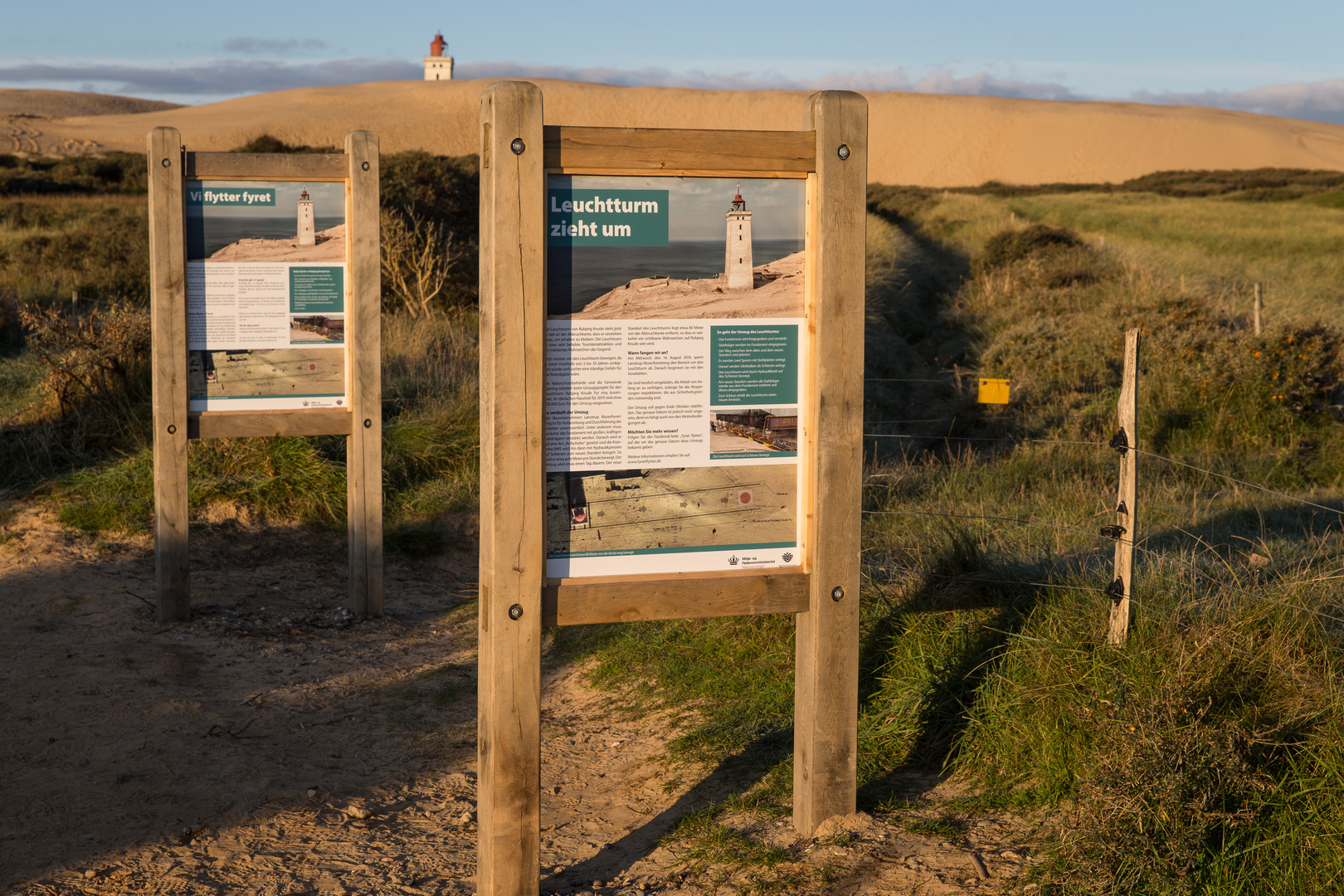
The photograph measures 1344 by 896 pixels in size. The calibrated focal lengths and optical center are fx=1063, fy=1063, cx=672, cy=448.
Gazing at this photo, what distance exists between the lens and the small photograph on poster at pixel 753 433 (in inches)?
127

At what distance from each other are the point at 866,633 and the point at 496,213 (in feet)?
8.72

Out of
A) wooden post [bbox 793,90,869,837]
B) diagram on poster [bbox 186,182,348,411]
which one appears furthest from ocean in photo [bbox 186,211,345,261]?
wooden post [bbox 793,90,869,837]

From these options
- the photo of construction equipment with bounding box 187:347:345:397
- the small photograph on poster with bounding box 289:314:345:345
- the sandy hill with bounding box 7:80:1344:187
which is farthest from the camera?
the sandy hill with bounding box 7:80:1344:187

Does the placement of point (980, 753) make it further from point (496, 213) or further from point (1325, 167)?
point (1325, 167)

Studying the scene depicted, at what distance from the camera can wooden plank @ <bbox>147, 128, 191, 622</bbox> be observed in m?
5.91

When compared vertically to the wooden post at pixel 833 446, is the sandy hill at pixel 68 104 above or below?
above

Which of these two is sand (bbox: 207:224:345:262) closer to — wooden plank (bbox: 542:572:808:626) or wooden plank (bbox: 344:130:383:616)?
wooden plank (bbox: 344:130:383:616)

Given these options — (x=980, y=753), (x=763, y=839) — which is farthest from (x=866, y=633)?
(x=763, y=839)

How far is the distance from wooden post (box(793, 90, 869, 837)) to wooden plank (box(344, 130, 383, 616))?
364 centimetres

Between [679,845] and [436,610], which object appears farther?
[436,610]

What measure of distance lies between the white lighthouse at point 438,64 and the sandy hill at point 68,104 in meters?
20.1

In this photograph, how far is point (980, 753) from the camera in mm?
3902

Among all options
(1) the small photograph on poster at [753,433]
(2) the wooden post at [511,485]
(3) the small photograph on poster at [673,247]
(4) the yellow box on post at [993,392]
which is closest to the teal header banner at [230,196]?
(2) the wooden post at [511,485]

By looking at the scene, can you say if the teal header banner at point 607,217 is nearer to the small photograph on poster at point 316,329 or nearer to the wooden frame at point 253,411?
the wooden frame at point 253,411
